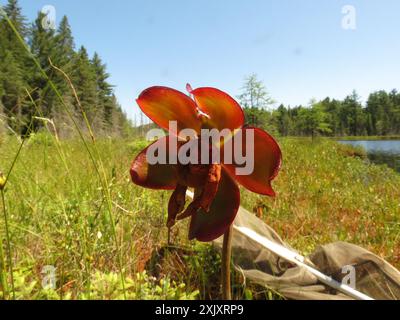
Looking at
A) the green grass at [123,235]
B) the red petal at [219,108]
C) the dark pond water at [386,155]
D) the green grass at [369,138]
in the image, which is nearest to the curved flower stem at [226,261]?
the red petal at [219,108]

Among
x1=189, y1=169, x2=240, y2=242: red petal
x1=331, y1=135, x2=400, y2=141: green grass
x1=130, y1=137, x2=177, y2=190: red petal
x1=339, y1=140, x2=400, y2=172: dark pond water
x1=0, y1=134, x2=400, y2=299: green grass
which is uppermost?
x1=331, y1=135, x2=400, y2=141: green grass

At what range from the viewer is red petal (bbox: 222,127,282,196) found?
399mm

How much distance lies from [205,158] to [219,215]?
8 centimetres

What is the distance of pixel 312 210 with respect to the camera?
2230 millimetres

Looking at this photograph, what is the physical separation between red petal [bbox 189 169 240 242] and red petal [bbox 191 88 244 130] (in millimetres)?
85

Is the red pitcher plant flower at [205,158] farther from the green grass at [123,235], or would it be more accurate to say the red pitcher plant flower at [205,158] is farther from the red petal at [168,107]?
the green grass at [123,235]

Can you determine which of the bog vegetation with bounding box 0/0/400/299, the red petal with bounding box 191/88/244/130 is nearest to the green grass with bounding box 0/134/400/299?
the bog vegetation with bounding box 0/0/400/299

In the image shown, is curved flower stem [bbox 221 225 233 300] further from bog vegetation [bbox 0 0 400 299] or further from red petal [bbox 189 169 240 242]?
bog vegetation [bbox 0 0 400 299]

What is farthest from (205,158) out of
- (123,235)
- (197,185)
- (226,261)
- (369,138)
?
(369,138)

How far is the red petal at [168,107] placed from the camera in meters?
→ 0.43

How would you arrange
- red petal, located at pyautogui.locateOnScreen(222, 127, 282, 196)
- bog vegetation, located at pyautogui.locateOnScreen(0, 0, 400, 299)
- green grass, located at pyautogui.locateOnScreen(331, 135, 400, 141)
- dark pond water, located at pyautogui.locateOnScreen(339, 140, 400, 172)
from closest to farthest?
red petal, located at pyautogui.locateOnScreen(222, 127, 282, 196) < bog vegetation, located at pyautogui.locateOnScreen(0, 0, 400, 299) < dark pond water, located at pyautogui.locateOnScreen(339, 140, 400, 172) < green grass, located at pyautogui.locateOnScreen(331, 135, 400, 141)
